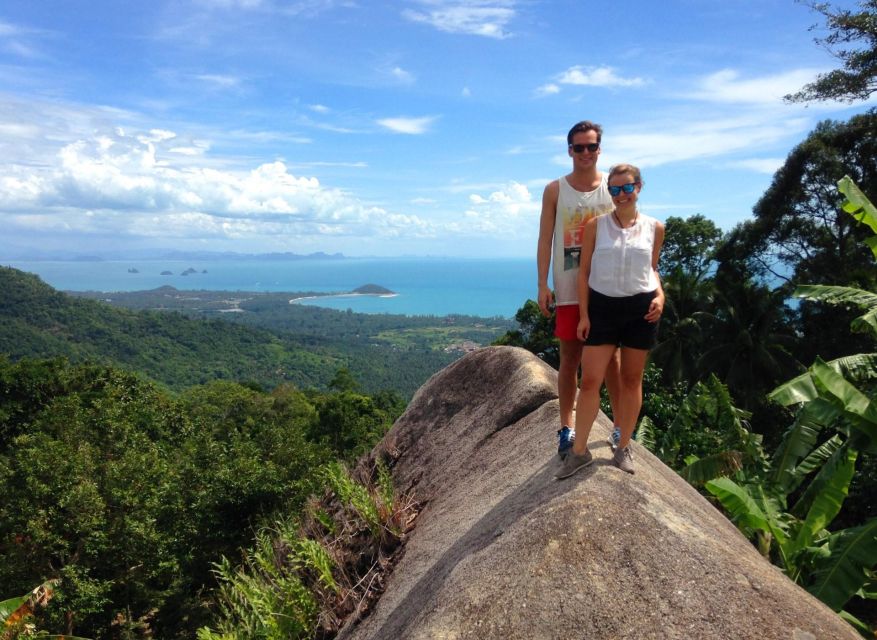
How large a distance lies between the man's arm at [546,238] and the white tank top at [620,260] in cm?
40

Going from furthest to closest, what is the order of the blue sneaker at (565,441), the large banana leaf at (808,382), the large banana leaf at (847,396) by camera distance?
the large banana leaf at (808,382) < the large banana leaf at (847,396) < the blue sneaker at (565,441)

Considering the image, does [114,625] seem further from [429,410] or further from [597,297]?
[597,297]

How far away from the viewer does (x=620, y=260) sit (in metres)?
3.69

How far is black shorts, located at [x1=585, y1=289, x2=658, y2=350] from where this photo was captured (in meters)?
3.76

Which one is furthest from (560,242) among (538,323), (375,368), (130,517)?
(375,368)

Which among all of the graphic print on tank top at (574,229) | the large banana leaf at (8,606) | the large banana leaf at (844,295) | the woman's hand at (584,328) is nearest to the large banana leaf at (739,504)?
the woman's hand at (584,328)

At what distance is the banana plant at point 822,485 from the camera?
17.6 feet

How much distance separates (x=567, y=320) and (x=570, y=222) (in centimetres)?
66

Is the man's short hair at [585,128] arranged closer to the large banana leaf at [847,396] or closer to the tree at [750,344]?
the large banana leaf at [847,396]

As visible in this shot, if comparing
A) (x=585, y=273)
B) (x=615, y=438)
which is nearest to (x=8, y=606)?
(x=615, y=438)

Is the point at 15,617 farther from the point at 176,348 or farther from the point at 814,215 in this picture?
the point at 176,348

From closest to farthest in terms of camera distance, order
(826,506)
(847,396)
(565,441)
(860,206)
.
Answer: (565,441) < (826,506) < (847,396) < (860,206)

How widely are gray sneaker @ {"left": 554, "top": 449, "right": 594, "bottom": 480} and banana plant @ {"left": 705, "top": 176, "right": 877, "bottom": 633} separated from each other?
190 cm

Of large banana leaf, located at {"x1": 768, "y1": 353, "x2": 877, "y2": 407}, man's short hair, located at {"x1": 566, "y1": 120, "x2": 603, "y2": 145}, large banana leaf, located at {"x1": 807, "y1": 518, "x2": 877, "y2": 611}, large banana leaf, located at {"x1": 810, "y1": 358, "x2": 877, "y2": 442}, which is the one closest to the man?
man's short hair, located at {"x1": 566, "y1": 120, "x2": 603, "y2": 145}
